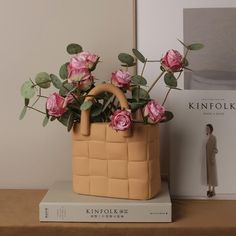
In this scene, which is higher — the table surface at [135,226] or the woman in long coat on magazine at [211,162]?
the woman in long coat on magazine at [211,162]

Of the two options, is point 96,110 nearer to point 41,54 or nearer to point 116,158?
point 116,158

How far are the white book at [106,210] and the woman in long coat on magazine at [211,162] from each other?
0.17 m

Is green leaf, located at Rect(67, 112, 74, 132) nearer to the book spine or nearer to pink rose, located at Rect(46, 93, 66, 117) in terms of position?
pink rose, located at Rect(46, 93, 66, 117)

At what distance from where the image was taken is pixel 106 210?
0.94 meters

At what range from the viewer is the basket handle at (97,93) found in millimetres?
948

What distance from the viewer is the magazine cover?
3.56 ft

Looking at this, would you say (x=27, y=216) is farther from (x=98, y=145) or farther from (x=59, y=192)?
(x=98, y=145)

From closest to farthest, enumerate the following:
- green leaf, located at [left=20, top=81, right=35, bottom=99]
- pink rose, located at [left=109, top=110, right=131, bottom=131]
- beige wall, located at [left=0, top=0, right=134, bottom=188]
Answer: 1. pink rose, located at [left=109, top=110, right=131, bottom=131]
2. green leaf, located at [left=20, top=81, right=35, bottom=99]
3. beige wall, located at [left=0, top=0, right=134, bottom=188]

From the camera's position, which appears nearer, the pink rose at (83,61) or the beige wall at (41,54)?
the pink rose at (83,61)

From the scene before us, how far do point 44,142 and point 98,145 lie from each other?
0.27m

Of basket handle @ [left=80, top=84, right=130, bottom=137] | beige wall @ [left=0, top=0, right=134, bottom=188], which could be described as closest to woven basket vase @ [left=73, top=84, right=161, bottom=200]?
basket handle @ [left=80, top=84, right=130, bottom=137]

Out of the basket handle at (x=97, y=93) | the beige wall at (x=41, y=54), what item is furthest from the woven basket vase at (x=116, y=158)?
the beige wall at (x=41, y=54)

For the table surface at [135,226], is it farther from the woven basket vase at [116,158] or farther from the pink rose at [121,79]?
the pink rose at [121,79]

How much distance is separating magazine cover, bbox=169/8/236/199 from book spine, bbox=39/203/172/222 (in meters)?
0.18
